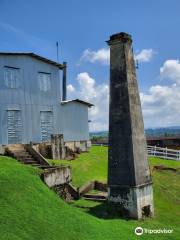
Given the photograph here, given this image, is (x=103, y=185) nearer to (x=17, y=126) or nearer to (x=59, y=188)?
(x=59, y=188)

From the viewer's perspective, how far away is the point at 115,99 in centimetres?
1998

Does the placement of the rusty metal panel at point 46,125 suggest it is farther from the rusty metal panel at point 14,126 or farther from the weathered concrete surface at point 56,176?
the weathered concrete surface at point 56,176

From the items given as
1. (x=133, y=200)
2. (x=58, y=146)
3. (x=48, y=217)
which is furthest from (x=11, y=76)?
(x=48, y=217)

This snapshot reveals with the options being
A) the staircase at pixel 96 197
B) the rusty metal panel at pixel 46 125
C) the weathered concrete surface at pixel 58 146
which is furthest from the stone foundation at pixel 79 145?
the staircase at pixel 96 197

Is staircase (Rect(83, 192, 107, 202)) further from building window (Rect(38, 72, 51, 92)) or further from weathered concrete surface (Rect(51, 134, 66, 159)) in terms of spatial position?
building window (Rect(38, 72, 51, 92))

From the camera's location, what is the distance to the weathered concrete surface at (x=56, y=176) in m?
17.8

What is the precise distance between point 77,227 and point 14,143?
39.0 ft

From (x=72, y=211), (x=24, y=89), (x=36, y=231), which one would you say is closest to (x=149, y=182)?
(x=72, y=211)

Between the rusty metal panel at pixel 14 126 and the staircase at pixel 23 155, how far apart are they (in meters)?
0.73

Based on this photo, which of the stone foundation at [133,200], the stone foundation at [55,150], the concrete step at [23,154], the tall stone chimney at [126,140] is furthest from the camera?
the stone foundation at [55,150]

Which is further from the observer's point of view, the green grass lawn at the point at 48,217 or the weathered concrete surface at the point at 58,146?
the weathered concrete surface at the point at 58,146

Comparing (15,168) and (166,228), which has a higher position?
(15,168)

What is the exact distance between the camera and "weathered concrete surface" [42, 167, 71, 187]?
17.8 m

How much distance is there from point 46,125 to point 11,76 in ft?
14.3
